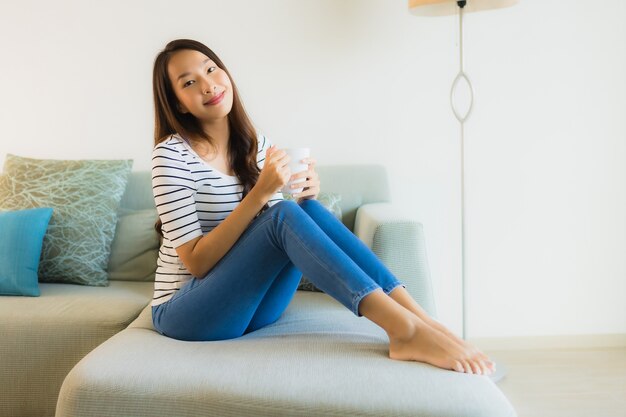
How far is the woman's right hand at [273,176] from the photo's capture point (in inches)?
64.5

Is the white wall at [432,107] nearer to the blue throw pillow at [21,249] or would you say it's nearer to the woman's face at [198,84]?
the blue throw pillow at [21,249]

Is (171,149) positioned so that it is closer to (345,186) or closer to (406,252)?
(406,252)

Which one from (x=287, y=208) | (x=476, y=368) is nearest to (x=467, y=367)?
(x=476, y=368)

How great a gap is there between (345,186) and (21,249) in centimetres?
119

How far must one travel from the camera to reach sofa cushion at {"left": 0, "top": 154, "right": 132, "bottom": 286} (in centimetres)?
240

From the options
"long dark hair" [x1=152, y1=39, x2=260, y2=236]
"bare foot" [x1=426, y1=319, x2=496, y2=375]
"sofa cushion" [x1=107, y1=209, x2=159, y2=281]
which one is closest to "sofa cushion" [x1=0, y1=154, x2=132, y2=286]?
"sofa cushion" [x1=107, y1=209, x2=159, y2=281]

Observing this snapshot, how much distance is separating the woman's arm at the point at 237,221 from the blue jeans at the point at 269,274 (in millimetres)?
20

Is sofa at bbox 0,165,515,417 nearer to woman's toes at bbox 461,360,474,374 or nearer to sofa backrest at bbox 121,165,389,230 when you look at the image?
woman's toes at bbox 461,360,474,374

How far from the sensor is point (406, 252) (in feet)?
6.72

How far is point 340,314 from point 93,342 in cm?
74

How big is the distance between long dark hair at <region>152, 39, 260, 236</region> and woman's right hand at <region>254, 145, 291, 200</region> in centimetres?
29

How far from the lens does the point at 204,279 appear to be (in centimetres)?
169

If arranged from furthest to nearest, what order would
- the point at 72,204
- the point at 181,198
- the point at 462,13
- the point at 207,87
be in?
the point at 462,13, the point at 72,204, the point at 207,87, the point at 181,198

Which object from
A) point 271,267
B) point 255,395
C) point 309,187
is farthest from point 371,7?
point 255,395
